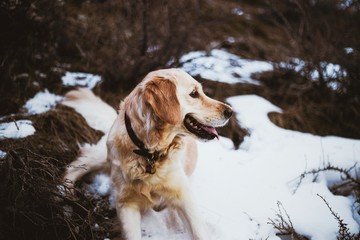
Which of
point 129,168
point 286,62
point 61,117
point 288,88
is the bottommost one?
point 61,117

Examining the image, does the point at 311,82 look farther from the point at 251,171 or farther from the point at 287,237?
the point at 287,237

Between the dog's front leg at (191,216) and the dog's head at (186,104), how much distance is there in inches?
19.4

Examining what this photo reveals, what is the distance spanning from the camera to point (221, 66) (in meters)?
4.69

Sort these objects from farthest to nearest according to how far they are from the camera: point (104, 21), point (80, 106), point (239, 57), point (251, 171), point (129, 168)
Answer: point (239, 57) → point (104, 21) → point (80, 106) → point (251, 171) → point (129, 168)

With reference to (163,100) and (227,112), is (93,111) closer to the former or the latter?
(163,100)

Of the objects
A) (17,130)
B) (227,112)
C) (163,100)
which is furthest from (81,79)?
(227,112)

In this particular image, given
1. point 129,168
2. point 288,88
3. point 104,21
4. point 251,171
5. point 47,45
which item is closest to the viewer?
point 129,168

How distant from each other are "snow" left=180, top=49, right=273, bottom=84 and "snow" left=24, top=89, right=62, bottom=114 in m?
1.68

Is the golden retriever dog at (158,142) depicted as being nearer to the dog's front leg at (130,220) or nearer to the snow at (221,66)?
the dog's front leg at (130,220)

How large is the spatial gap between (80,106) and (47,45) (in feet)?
3.38

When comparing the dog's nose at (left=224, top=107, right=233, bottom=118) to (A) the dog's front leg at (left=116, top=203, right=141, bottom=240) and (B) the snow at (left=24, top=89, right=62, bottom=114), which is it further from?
(B) the snow at (left=24, top=89, right=62, bottom=114)

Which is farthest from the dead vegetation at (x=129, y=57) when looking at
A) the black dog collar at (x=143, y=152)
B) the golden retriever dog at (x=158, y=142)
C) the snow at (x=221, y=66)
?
the black dog collar at (x=143, y=152)

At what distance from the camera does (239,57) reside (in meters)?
5.14

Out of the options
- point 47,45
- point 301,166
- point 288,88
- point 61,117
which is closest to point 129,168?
point 61,117
